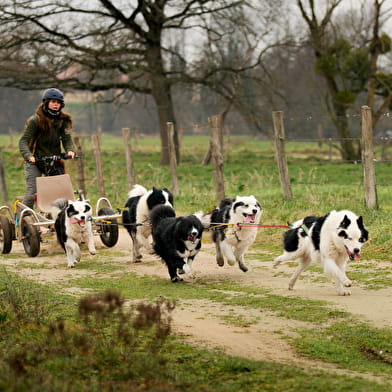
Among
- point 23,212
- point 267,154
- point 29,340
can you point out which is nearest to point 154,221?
point 23,212

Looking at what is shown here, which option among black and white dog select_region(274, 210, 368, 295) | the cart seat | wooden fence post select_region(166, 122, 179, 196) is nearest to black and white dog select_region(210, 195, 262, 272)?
black and white dog select_region(274, 210, 368, 295)

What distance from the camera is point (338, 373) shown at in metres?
4.77

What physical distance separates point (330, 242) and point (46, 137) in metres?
5.38

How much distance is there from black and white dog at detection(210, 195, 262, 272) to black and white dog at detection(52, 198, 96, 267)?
A: 1.90m

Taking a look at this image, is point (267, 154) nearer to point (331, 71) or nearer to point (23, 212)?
point (331, 71)

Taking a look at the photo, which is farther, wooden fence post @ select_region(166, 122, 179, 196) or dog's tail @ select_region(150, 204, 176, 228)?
wooden fence post @ select_region(166, 122, 179, 196)

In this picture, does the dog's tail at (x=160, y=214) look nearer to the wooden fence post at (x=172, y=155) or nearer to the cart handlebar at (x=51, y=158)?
the cart handlebar at (x=51, y=158)

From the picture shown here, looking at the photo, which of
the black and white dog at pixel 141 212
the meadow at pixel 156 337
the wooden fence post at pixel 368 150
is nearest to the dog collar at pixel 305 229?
the meadow at pixel 156 337

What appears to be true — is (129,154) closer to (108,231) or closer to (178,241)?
(108,231)

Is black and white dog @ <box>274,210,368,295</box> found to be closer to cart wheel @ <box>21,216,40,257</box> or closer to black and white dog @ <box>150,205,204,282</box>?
black and white dog @ <box>150,205,204,282</box>

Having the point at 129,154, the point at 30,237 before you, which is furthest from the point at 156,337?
the point at 129,154

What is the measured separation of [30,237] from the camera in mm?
10766

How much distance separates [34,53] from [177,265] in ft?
67.8

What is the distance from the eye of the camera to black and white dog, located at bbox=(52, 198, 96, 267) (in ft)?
31.8
